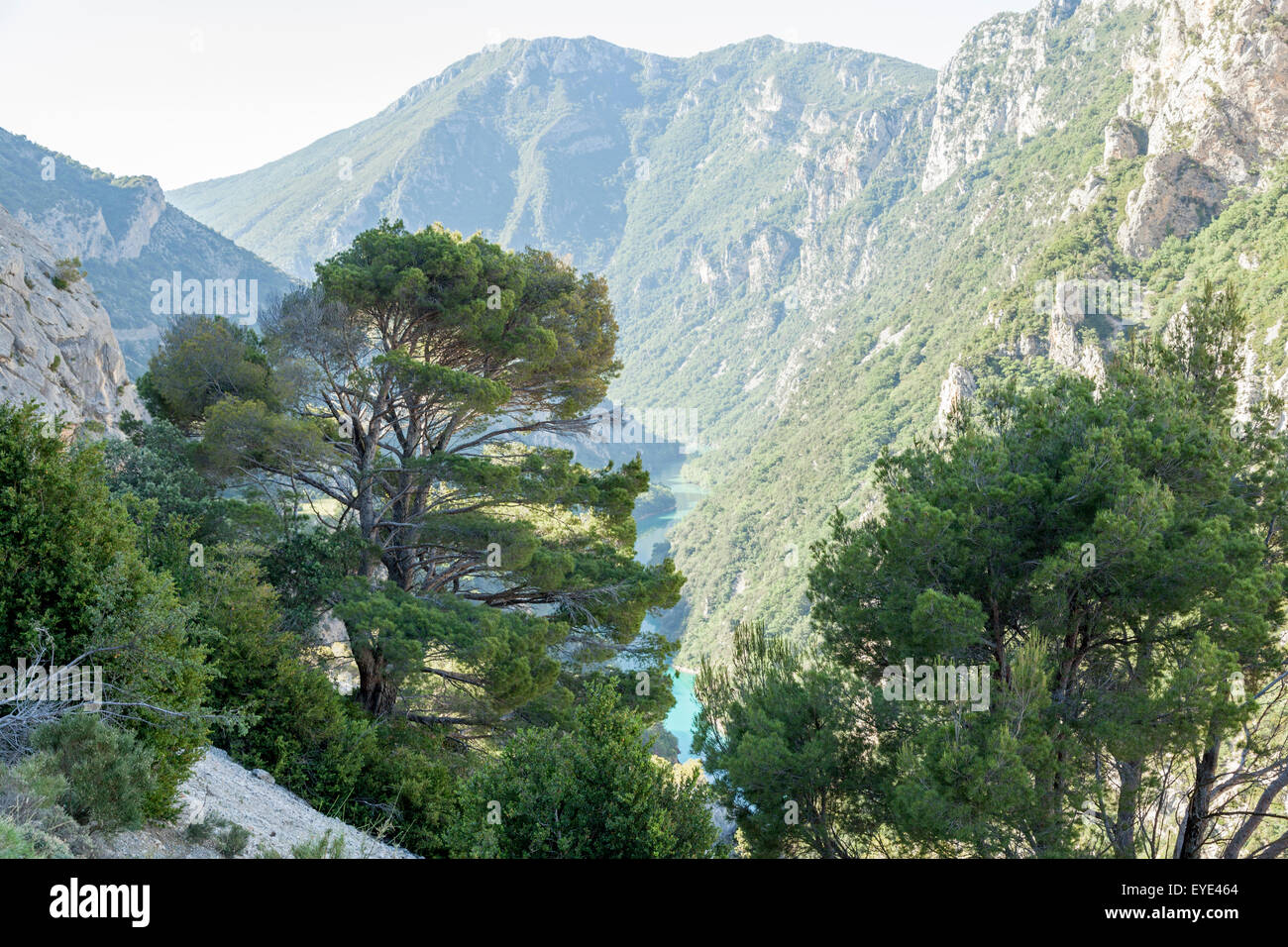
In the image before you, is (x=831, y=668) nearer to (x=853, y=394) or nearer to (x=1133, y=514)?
(x=1133, y=514)

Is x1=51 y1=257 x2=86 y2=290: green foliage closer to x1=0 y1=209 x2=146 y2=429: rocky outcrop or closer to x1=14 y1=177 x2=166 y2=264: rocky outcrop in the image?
x1=0 y1=209 x2=146 y2=429: rocky outcrop

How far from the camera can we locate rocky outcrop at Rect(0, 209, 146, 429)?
17.0 meters

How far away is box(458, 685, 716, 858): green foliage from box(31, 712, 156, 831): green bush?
7.10 feet

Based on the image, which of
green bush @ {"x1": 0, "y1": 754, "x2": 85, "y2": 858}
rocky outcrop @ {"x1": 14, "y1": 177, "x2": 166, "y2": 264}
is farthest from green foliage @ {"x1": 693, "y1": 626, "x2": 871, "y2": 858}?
rocky outcrop @ {"x1": 14, "y1": 177, "x2": 166, "y2": 264}

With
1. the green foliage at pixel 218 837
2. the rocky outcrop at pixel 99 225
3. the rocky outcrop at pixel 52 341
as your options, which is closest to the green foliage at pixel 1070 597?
the green foliage at pixel 218 837

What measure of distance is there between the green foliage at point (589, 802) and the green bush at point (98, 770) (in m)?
2.17

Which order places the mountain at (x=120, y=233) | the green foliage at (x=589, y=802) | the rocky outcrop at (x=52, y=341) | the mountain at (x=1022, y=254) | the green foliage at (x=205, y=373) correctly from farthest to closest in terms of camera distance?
the mountain at (x=120, y=233) < the mountain at (x=1022, y=254) < the rocky outcrop at (x=52, y=341) < the green foliage at (x=205, y=373) < the green foliage at (x=589, y=802)

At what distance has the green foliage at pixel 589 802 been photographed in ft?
19.3

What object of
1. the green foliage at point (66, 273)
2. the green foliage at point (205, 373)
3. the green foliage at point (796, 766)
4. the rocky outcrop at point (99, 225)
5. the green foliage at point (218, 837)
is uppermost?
the rocky outcrop at point (99, 225)

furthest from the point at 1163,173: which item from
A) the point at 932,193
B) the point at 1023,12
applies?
the point at 1023,12

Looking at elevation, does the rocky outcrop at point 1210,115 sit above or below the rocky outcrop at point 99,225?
above

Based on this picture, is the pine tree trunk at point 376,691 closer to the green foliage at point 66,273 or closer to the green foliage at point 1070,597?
the green foliage at point 1070,597

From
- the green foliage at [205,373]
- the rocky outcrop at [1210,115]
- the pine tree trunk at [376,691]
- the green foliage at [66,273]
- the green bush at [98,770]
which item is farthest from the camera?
the rocky outcrop at [1210,115]
